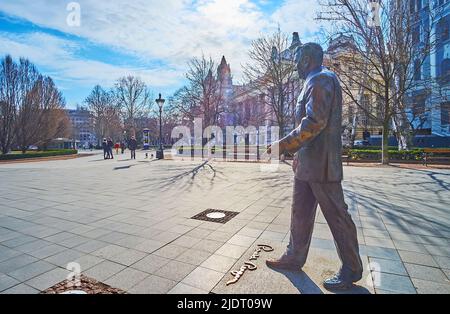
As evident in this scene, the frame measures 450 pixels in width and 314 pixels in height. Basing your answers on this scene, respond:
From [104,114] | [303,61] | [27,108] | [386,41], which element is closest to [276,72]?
[386,41]

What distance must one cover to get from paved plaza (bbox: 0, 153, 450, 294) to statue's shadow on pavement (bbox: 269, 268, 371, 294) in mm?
11

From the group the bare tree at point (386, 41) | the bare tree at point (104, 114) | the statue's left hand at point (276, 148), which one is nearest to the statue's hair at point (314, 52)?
the statue's left hand at point (276, 148)

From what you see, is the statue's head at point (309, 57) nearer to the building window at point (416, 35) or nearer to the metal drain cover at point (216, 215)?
the metal drain cover at point (216, 215)

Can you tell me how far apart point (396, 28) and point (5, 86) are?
121 ft

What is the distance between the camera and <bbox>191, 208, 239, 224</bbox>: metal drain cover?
5.23 m

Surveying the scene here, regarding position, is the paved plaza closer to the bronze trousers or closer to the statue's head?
the bronze trousers

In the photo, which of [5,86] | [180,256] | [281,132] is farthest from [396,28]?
[5,86]

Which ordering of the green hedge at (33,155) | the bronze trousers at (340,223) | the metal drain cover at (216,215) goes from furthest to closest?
the green hedge at (33,155) < the metal drain cover at (216,215) < the bronze trousers at (340,223)

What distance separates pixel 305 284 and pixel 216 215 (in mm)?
2988

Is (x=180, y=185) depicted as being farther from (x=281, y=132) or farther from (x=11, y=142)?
(x=11, y=142)

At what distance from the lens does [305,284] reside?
2.74 metres

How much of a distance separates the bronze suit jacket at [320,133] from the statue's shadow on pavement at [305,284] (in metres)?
1.14

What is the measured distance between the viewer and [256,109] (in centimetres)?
3484

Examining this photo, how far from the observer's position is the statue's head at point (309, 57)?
2.86 m
